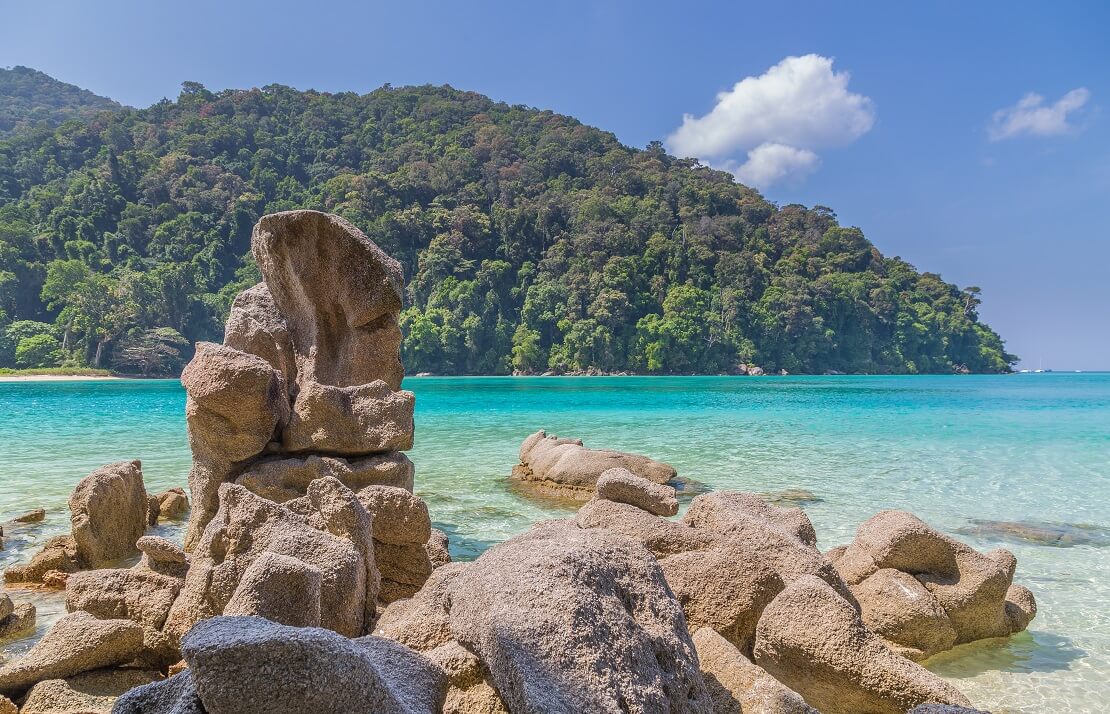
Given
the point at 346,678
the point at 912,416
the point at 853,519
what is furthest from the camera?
the point at 912,416

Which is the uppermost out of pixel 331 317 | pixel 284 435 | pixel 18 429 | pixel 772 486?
pixel 331 317

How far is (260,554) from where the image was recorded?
296 centimetres

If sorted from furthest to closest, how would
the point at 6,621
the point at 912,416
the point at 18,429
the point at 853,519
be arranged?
the point at 912,416, the point at 18,429, the point at 853,519, the point at 6,621

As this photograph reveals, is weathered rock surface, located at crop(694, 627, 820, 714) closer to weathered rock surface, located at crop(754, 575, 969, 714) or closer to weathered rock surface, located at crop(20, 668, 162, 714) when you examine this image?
weathered rock surface, located at crop(754, 575, 969, 714)

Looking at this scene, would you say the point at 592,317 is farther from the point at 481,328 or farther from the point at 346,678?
the point at 346,678

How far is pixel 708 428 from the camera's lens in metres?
20.1

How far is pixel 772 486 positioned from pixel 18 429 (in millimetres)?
19510

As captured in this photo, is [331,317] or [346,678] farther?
[331,317]

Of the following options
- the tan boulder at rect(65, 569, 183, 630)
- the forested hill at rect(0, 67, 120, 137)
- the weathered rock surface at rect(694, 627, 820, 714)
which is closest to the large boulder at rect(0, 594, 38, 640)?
the tan boulder at rect(65, 569, 183, 630)

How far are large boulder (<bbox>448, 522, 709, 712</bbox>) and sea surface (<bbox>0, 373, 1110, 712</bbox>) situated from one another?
8.53 feet

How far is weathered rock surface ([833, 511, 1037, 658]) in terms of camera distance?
4.36m

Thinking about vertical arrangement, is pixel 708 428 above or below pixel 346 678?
below

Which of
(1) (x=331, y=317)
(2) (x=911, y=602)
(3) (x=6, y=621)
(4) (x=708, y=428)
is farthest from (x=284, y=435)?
(4) (x=708, y=428)

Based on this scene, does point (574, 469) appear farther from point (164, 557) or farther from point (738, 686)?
point (738, 686)
